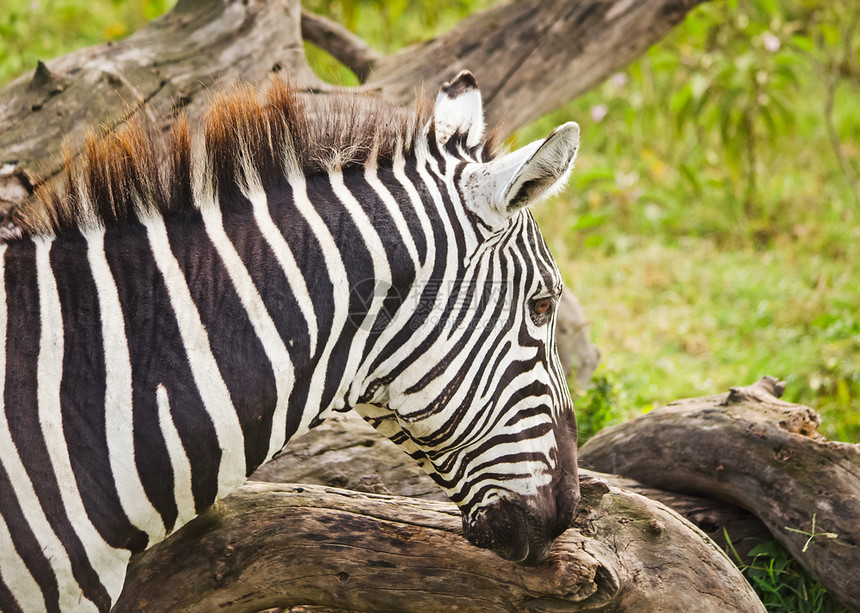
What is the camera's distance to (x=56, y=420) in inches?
82.0

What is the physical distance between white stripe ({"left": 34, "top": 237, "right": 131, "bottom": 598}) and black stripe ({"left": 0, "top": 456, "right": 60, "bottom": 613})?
104mm

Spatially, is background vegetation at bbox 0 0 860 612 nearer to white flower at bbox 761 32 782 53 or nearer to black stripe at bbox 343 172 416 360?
white flower at bbox 761 32 782 53

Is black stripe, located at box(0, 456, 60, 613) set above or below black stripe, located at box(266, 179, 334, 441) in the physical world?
below

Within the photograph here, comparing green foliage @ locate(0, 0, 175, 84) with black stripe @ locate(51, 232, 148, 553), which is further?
green foliage @ locate(0, 0, 175, 84)

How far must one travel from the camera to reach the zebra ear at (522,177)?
2.16 meters

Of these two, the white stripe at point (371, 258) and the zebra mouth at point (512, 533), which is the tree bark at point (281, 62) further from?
the zebra mouth at point (512, 533)

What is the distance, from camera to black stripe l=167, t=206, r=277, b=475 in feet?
7.22

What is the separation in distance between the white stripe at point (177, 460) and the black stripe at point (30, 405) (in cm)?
28

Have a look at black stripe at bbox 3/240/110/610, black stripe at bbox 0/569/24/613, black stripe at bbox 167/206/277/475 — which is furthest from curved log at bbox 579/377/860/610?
black stripe at bbox 0/569/24/613

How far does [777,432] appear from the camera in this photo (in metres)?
3.39

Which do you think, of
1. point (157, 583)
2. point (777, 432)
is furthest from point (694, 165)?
point (157, 583)

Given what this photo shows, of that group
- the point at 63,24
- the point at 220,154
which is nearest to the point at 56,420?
the point at 220,154

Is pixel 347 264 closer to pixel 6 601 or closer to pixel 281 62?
pixel 6 601

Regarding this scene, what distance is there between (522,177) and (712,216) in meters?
7.03
